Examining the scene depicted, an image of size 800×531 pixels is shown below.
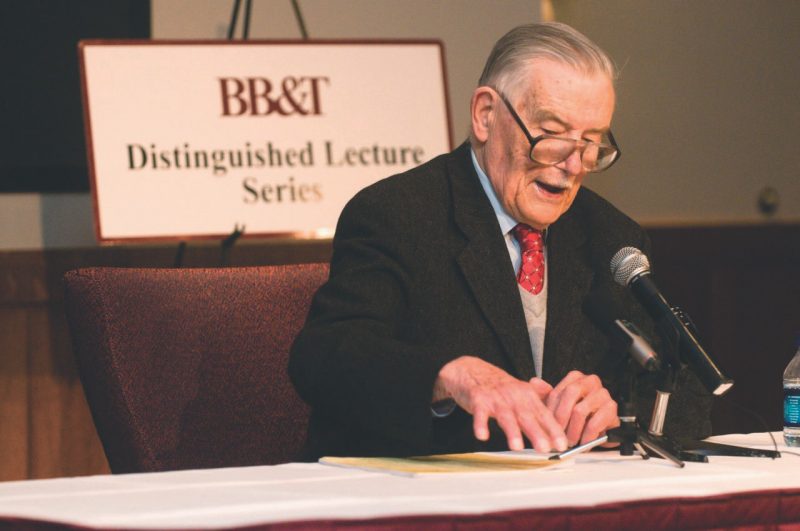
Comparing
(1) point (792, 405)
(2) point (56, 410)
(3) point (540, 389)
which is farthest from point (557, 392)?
(2) point (56, 410)

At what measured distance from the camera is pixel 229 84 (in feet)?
10.7

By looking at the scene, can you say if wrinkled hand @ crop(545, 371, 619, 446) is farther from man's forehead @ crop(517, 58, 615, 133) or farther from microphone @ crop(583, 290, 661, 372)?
man's forehead @ crop(517, 58, 615, 133)

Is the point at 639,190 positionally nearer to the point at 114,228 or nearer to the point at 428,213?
the point at 114,228

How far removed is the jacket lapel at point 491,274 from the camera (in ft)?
6.87

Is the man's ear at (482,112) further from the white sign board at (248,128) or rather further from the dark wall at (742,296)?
the dark wall at (742,296)

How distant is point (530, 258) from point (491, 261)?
134 mm

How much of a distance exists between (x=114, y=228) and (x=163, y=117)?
34cm

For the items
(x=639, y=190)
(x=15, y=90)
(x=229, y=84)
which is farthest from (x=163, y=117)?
(x=639, y=190)

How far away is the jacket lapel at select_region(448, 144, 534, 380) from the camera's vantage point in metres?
2.09

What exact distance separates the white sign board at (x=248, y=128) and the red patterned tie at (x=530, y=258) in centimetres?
113

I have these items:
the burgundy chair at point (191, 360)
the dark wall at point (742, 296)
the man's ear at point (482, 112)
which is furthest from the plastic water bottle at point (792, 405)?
the dark wall at point (742, 296)

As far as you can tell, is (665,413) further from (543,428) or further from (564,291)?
(564,291)

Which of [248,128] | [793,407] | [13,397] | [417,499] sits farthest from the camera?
[13,397]

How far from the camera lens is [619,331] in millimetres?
1570
